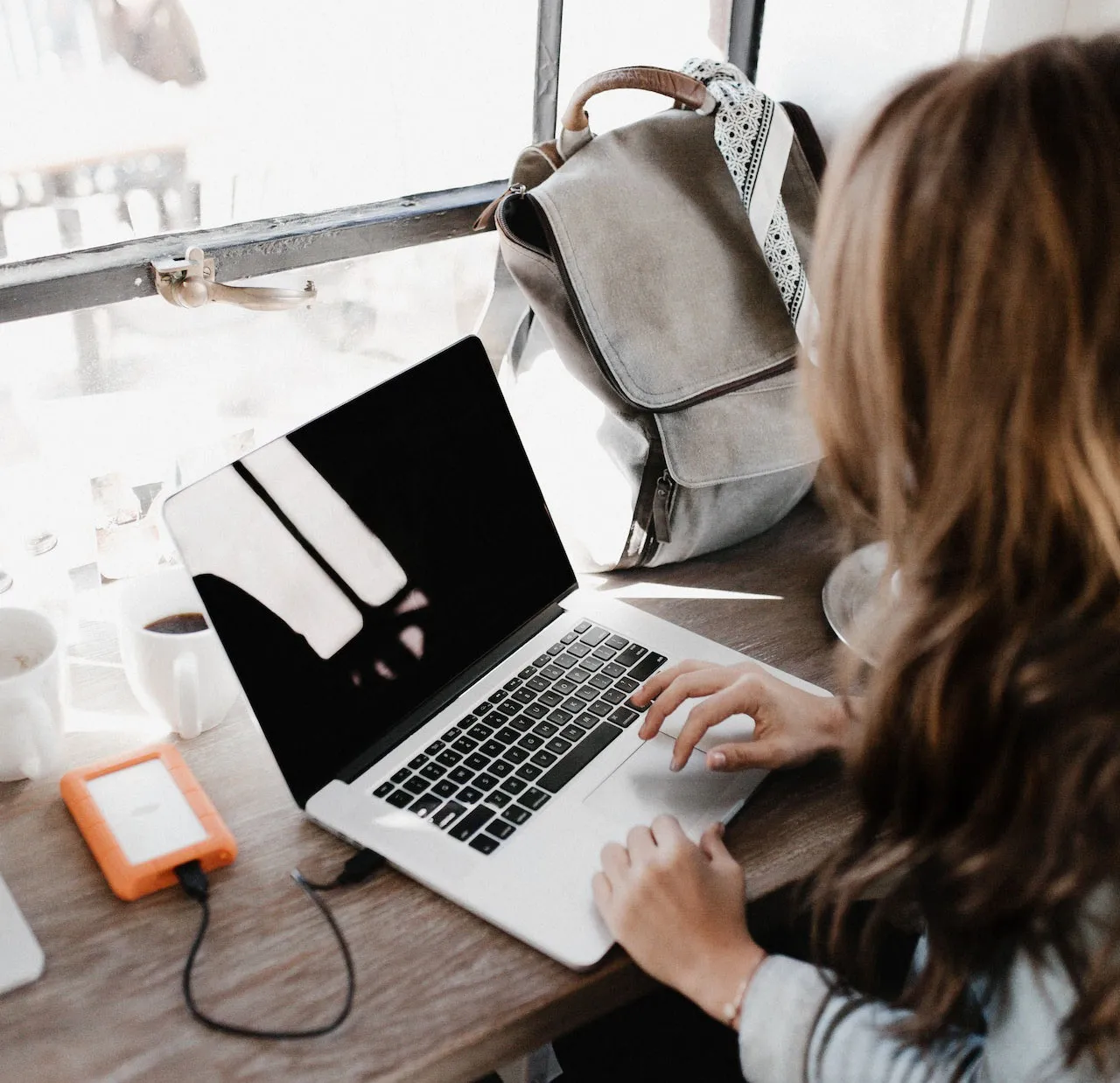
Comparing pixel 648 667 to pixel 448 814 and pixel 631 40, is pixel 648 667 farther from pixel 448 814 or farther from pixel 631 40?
pixel 631 40

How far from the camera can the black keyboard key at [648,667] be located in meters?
0.87

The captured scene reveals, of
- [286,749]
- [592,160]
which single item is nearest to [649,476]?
[592,160]

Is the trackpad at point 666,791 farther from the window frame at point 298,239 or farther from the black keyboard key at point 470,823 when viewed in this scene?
the window frame at point 298,239

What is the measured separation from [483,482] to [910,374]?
0.42m

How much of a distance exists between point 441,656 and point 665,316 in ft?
1.23

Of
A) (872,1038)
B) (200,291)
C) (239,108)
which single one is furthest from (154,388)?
(872,1038)

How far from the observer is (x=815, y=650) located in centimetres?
94

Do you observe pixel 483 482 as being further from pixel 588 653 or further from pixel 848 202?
pixel 848 202

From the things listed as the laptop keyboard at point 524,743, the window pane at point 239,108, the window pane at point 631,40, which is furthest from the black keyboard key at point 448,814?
the window pane at point 631,40

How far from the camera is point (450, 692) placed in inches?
32.6

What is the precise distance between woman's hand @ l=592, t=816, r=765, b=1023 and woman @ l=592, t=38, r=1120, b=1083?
0.02 meters

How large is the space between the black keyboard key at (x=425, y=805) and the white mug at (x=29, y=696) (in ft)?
0.87

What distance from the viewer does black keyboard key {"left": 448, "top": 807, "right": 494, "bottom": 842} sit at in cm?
72

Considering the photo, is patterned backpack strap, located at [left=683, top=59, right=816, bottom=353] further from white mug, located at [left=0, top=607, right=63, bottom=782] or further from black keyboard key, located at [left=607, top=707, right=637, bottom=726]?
white mug, located at [left=0, top=607, right=63, bottom=782]
